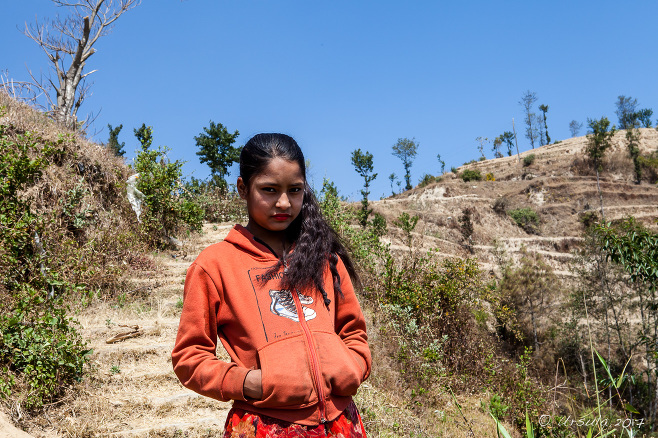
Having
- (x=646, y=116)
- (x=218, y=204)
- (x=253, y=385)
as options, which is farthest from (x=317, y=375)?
(x=646, y=116)

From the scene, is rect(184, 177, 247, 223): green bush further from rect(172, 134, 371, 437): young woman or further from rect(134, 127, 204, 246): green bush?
rect(172, 134, 371, 437): young woman

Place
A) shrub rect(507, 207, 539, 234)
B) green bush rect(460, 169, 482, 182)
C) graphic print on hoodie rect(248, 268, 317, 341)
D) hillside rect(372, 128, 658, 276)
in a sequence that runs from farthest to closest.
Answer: green bush rect(460, 169, 482, 182), shrub rect(507, 207, 539, 234), hillside rect(372, 128, 658, 276), graphic print on hoodie rect(248, 268, 317, 341)

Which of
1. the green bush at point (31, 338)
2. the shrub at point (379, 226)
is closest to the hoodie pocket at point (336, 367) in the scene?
the green bush at point (31, 338)

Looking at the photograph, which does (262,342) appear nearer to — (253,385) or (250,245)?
(253,385)

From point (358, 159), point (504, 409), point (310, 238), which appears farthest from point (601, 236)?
point (358, 159)

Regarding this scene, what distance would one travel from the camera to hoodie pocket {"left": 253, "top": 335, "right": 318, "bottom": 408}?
3.74 ft

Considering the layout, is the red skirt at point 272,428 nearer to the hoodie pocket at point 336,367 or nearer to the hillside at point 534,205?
the hoodie pocket at point 336,367

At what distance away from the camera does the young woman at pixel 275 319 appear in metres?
1.17

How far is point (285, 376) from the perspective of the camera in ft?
3.76

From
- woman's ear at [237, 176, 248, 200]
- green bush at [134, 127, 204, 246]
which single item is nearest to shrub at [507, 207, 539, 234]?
green bush at [134, 127, 204, 246]

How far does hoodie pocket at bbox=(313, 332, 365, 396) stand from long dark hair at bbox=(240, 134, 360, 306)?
15 cm

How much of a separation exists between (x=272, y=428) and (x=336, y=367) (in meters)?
0.23

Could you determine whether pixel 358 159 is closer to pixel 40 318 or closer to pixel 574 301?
pixel 574 301

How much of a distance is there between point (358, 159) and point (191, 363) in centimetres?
2740
